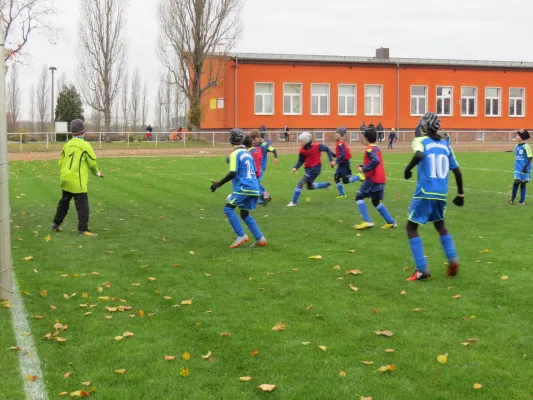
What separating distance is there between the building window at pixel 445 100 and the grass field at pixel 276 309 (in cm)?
4396

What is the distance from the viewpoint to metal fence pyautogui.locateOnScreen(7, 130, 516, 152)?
4478 centimetres

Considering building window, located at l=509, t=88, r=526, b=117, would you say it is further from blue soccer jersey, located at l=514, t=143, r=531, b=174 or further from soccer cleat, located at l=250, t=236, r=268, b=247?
soccer cleat, located at l=250, t=236, r=268, b=247

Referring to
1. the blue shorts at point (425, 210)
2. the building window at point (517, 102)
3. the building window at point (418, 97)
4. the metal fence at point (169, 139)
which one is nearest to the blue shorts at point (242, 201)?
the blue shorts at point (425, 210)

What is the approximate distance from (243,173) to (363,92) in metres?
46.0

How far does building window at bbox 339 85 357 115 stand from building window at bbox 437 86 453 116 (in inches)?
268

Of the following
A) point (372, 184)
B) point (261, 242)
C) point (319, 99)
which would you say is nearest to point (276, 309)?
point (261, 242)

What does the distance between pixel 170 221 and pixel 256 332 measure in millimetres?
7949

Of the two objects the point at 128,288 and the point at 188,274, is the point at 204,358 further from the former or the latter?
the point at 188,274

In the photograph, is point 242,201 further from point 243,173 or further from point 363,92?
point 363,92

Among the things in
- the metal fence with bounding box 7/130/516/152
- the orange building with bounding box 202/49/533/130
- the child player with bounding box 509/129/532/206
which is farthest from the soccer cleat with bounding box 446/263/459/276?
the orange building with bounding box 202/49/533/130

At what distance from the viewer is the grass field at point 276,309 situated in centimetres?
546

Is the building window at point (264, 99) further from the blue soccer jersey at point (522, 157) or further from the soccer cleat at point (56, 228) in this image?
the soccer cleat at point (56, 228)

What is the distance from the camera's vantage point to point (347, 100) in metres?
55.9

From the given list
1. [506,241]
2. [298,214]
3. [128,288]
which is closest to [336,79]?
[298,214]
